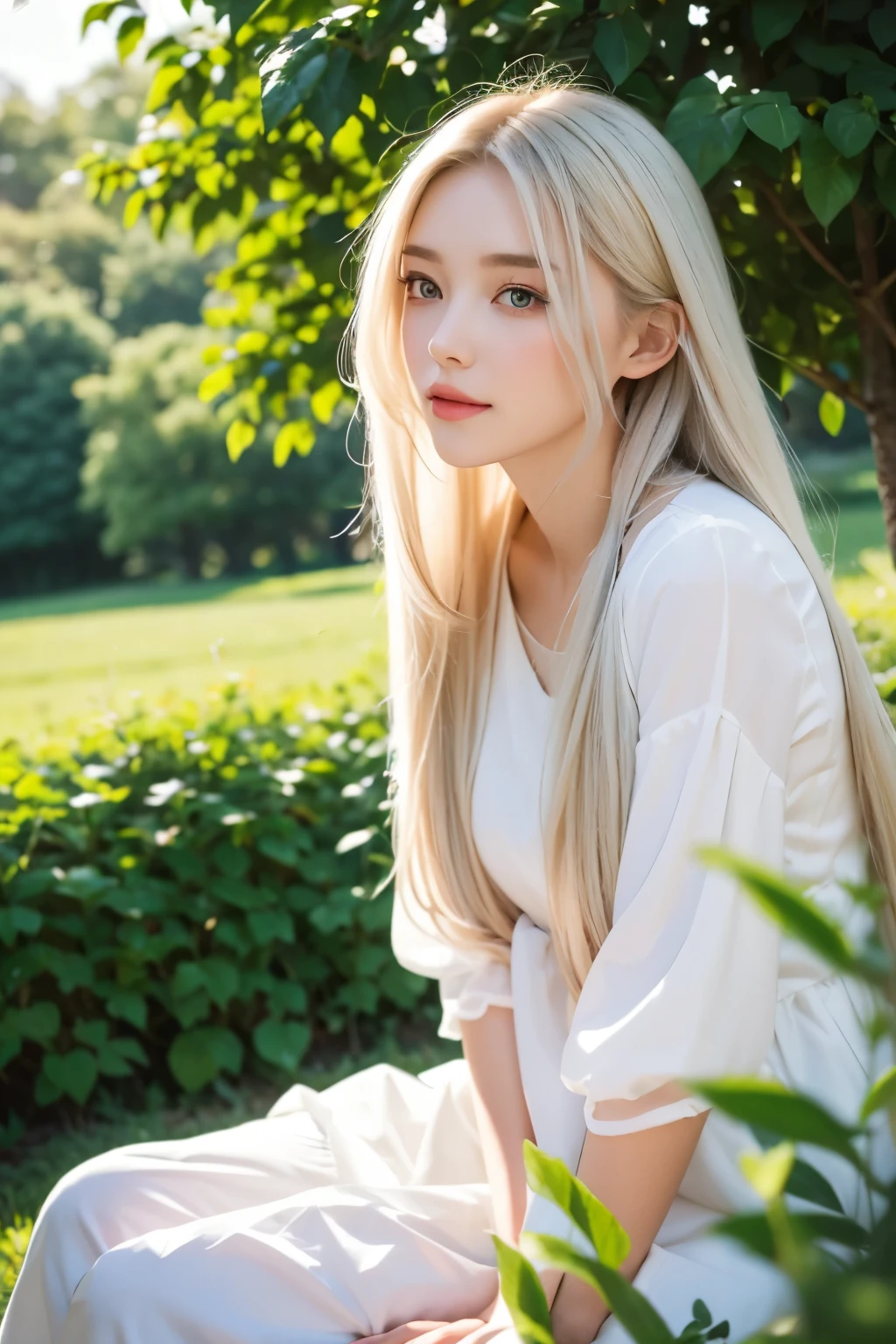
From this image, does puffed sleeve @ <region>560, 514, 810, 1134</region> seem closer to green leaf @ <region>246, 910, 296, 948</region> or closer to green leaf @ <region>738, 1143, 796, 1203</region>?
green leaf @ <region>738, 1143, 796, 1203</region>

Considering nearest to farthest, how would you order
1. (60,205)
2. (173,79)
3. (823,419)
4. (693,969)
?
(693,969) → (173,79) → (823,419) → (60,205)

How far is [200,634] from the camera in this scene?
70.3 feet

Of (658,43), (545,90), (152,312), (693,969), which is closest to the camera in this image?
(693,969)

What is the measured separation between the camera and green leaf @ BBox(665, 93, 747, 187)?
69.1 inches

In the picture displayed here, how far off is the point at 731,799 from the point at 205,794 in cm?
208

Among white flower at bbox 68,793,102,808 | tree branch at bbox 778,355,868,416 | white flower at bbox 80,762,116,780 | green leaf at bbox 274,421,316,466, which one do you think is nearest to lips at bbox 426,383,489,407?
tree branch at bbox 778,355,868,416

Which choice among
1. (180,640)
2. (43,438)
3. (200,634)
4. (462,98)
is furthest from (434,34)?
(43,438)

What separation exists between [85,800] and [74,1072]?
0.64 meters

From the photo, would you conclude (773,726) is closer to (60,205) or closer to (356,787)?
(356,787)

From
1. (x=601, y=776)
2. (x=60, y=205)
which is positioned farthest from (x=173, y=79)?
(x=60, y=205)

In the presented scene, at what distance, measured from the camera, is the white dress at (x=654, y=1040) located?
1.39m

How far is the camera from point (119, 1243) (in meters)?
1.66

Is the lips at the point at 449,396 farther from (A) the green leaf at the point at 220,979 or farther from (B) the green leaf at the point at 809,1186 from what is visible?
(A) the green leaf at the point at 220,979

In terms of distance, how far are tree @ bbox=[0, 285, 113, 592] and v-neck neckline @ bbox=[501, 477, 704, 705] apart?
129 feet
